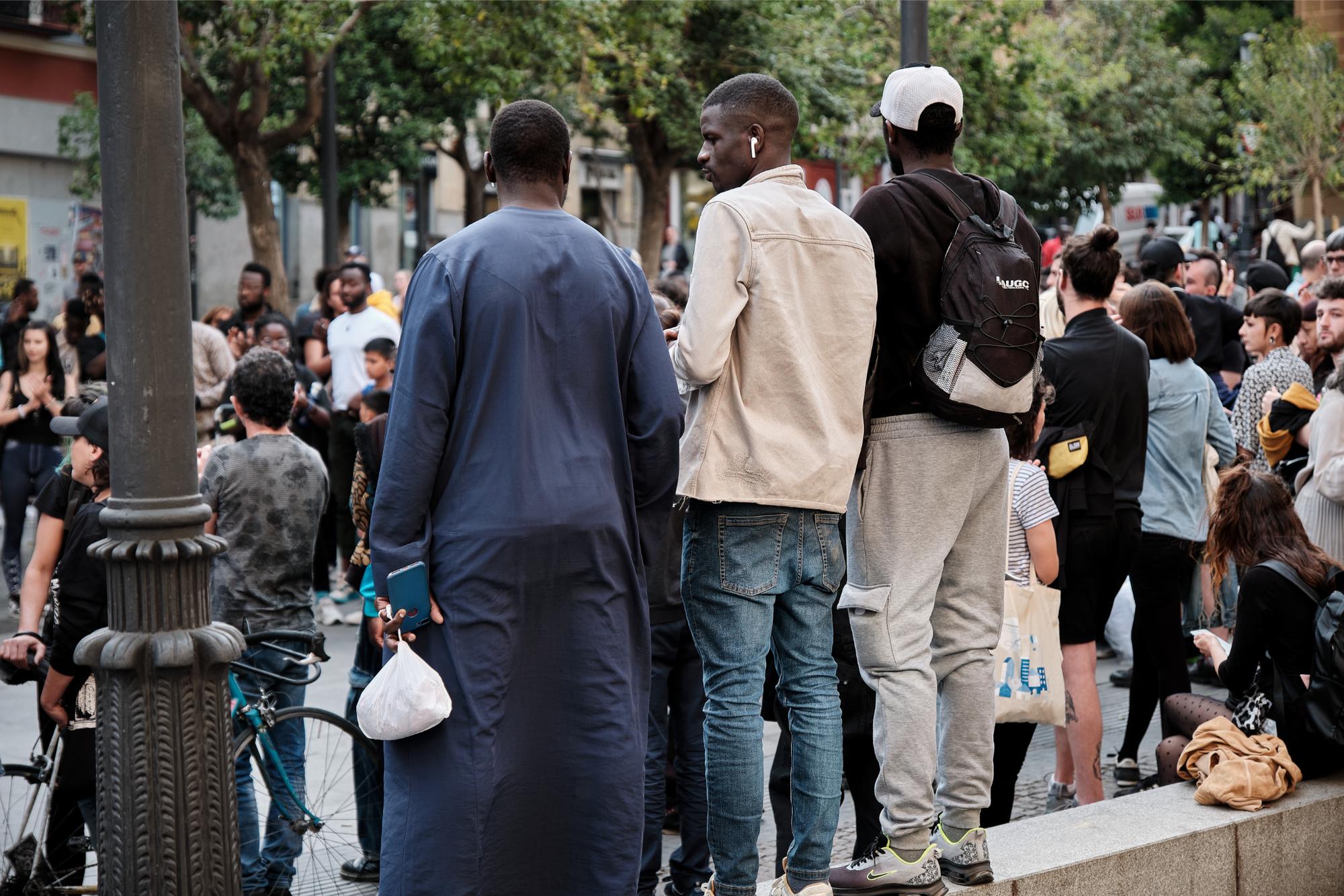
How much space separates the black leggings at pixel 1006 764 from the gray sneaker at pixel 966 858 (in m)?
1.18

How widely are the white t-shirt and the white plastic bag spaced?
765 centimetres

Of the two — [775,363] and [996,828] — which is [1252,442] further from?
[775,363]

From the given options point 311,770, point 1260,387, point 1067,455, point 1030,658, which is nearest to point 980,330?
point 1030,658

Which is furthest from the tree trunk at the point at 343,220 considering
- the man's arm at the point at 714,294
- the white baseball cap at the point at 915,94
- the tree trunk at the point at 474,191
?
the man's arm at the point at 714,294

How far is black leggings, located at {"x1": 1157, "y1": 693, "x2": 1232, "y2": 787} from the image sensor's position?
5547 millimetres

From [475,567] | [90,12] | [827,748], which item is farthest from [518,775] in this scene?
[90,12]

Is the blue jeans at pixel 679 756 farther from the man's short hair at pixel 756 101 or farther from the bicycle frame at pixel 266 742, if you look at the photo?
the man's short hair at pixel 756 101

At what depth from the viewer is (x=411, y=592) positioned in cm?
339

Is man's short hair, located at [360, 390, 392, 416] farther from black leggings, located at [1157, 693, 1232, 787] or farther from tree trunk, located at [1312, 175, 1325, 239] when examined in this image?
tree trunk, located at [1312, 175, 1325, 239]

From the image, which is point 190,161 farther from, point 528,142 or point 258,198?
point 528,142

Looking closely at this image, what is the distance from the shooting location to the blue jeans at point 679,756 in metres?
4.84

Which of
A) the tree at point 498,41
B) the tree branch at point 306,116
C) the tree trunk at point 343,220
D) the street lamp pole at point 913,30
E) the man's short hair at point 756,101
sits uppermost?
the tree at point 498,41

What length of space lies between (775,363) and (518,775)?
1.13 m

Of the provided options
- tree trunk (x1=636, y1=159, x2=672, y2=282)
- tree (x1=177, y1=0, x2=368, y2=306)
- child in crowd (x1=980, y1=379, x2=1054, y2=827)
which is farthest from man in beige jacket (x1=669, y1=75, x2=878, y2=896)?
tree trunk (x1=636, y1=159, x2=672, y2=282)
